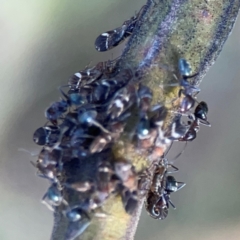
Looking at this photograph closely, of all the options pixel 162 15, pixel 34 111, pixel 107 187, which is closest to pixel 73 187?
pixel 107 187

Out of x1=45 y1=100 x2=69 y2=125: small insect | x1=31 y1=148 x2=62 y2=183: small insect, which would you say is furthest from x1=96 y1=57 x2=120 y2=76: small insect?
x1=31 y1=148 x2=62 y2=183: small insect

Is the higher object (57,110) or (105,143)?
(57,110)

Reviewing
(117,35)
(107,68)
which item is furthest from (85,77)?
(117,35)

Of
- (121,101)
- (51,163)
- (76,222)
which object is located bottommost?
(76,222)

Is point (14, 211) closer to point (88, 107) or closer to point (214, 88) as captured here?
point (88, 107)

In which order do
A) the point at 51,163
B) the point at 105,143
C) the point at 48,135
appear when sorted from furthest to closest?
the point at 48,135
the point at 51,163
the point at 105,143

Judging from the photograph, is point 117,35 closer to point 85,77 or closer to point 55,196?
point 85,77
